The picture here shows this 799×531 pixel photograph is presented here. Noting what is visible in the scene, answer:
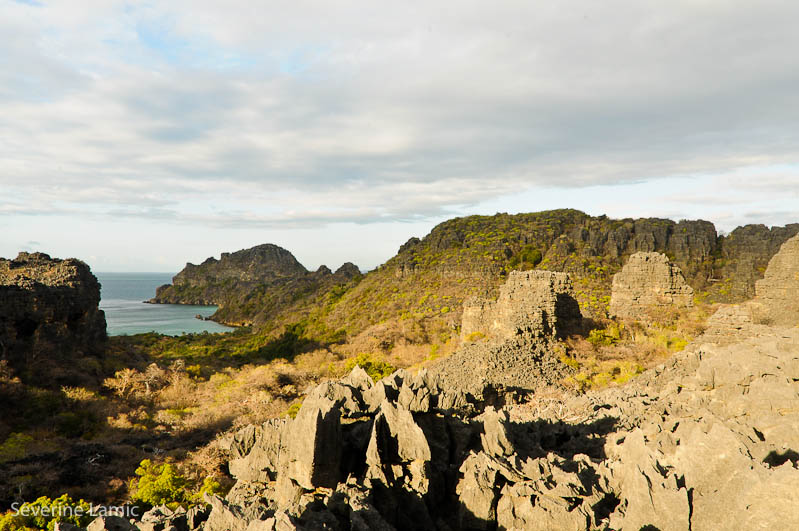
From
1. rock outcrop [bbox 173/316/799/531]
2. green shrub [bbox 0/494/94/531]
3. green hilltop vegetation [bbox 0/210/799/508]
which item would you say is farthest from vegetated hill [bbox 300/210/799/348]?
green shrub [bbox 0/494/94/531]

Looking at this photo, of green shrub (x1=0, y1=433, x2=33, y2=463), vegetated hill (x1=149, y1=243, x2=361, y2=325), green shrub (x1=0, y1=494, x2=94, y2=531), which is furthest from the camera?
vegetated hill (x1=149, y1=243, x2=361, y2=325)

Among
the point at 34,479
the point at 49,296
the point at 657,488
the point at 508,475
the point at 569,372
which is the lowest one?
the point at 34,479

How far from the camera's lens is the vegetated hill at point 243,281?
94.7m

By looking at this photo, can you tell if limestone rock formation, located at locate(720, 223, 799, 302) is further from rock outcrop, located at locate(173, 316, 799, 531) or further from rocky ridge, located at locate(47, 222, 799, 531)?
rock outcrop, located at locate(173, 316, 799, 531)

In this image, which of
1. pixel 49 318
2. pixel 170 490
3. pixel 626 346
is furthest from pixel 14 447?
pixel 626 346

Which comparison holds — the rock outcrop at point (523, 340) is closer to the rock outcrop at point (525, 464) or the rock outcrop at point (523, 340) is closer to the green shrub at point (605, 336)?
the green shrub at point (605, 336)

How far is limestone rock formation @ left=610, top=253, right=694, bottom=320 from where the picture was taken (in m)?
24.6

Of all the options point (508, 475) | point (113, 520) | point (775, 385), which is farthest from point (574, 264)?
point (113, 520)

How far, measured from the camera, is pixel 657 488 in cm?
583

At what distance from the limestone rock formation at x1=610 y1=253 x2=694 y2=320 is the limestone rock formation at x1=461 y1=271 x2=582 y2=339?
4.84m

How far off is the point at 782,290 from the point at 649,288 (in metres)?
6.47

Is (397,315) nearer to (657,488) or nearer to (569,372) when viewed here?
(569,372)

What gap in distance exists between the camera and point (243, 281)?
139m

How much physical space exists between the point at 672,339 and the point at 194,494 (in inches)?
863
